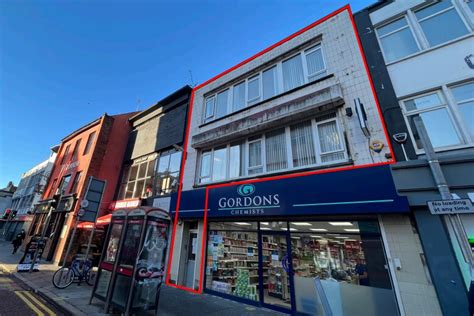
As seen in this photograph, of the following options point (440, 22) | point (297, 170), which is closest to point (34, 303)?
point (297, 170)

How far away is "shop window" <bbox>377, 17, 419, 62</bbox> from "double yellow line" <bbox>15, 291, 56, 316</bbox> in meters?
12.0

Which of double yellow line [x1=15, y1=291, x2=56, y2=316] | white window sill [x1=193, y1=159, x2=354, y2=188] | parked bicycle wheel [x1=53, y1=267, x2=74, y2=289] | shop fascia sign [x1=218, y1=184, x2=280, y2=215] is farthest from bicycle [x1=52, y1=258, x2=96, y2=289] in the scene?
shop fascia sign [x1=218, y1=184, x2=280, y2=215]

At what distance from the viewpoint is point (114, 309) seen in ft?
18.9

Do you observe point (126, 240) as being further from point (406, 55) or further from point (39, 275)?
point (406, 55)

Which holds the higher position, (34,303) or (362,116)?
(362,116)

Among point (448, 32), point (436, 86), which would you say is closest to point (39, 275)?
point (436, 86)

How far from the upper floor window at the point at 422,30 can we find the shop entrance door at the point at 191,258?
31.5ft

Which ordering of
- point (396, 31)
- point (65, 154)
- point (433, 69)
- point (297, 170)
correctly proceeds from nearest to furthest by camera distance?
point (433, 69) → point (396, 31) → point (297, 170) → point (65, 154)

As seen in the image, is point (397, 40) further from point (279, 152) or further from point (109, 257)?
point (109, 257)

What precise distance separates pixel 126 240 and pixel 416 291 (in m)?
7.17

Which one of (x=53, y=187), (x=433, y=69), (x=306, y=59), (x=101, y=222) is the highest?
(x=306, y=59)

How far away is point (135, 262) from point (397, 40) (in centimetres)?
1025

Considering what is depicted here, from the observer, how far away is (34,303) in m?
6.14

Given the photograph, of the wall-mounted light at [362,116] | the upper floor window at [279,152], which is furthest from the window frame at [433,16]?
the upper floor window at [279,152]
